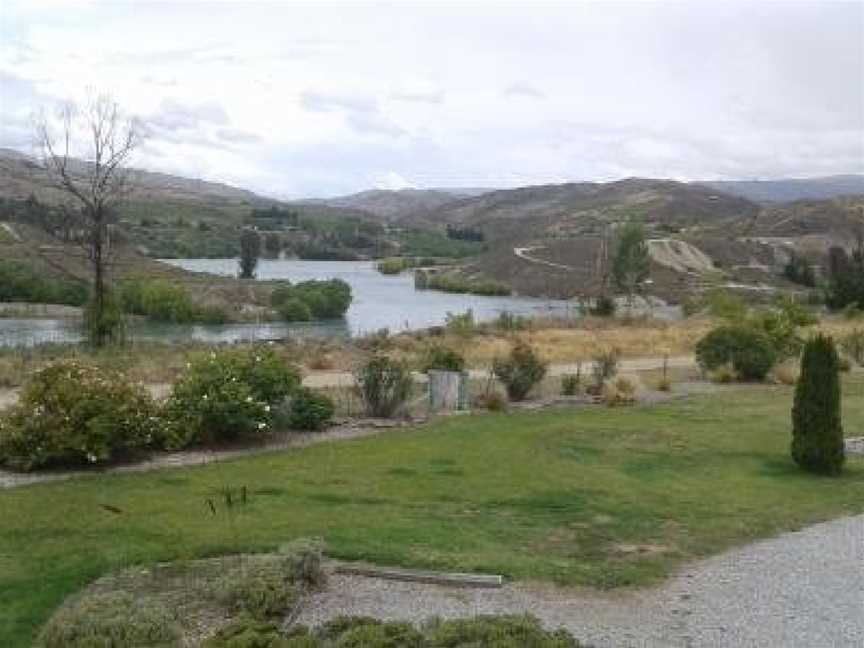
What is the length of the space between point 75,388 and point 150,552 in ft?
14.6

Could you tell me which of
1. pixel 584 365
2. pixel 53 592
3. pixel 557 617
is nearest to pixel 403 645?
pixel 557 617

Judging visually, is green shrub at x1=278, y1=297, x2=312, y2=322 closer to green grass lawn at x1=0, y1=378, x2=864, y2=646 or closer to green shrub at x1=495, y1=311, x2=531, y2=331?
green shrub at x1=495, y1=311, x2=531, y2=331

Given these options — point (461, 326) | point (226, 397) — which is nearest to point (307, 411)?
point (226, 397)

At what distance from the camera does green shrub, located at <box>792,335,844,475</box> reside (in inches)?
526

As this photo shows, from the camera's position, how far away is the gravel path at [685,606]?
25.2 feet

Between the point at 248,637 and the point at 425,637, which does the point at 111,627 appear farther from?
the point at 425,637

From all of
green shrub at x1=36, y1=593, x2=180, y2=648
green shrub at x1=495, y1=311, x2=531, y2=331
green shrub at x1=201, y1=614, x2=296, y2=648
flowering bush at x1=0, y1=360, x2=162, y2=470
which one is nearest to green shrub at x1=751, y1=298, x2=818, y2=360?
green shrub at x1=495, y1=311, x2=531, y2=331

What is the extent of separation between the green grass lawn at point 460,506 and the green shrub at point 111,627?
791 millimetres

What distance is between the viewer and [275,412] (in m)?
15.0

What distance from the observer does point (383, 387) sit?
17.0 meters

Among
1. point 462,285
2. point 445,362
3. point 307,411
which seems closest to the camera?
point 307,411

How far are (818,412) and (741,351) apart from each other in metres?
10.0

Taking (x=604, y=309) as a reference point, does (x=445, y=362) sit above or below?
above

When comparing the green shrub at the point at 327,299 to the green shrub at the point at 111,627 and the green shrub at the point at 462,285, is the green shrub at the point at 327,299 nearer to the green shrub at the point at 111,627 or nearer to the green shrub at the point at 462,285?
the green shrub at the point at 462,285
